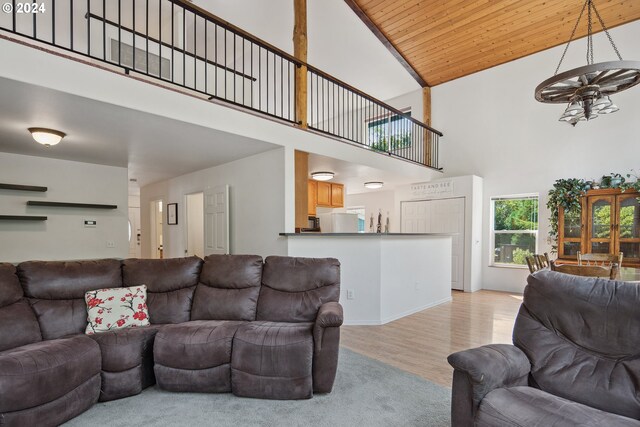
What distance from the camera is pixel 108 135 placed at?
3.79 meters

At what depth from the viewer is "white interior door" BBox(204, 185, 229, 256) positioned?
5.09 metres

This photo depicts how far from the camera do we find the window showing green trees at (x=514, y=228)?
20.5 ft

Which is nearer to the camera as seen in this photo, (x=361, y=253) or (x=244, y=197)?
(x=361, y=253)

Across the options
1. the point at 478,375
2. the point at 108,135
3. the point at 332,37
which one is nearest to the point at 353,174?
the point at 332,37

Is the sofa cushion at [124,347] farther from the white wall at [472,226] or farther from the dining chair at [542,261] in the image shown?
the white wall at [472,226]

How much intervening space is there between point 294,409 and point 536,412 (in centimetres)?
→ 144

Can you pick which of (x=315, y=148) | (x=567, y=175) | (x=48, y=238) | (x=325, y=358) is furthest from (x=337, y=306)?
(x=567, y=175)

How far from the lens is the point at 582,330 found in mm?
1781

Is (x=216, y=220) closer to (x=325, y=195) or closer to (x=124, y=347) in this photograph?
(x=325, y=195)

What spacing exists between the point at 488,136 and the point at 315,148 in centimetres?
414

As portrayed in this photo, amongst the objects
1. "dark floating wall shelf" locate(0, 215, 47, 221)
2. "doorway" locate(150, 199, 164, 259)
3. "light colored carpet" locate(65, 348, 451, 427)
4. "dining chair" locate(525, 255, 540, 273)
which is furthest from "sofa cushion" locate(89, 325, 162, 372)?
"doorway" locate(150, 199, 164, 259)

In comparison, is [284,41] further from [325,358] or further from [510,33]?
[325,358]

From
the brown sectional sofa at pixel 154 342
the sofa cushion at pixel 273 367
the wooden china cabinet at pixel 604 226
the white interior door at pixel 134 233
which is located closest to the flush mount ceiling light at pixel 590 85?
the brown sectional sofa at pixel 154 342

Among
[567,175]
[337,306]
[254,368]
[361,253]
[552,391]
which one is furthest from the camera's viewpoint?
[567,175]
